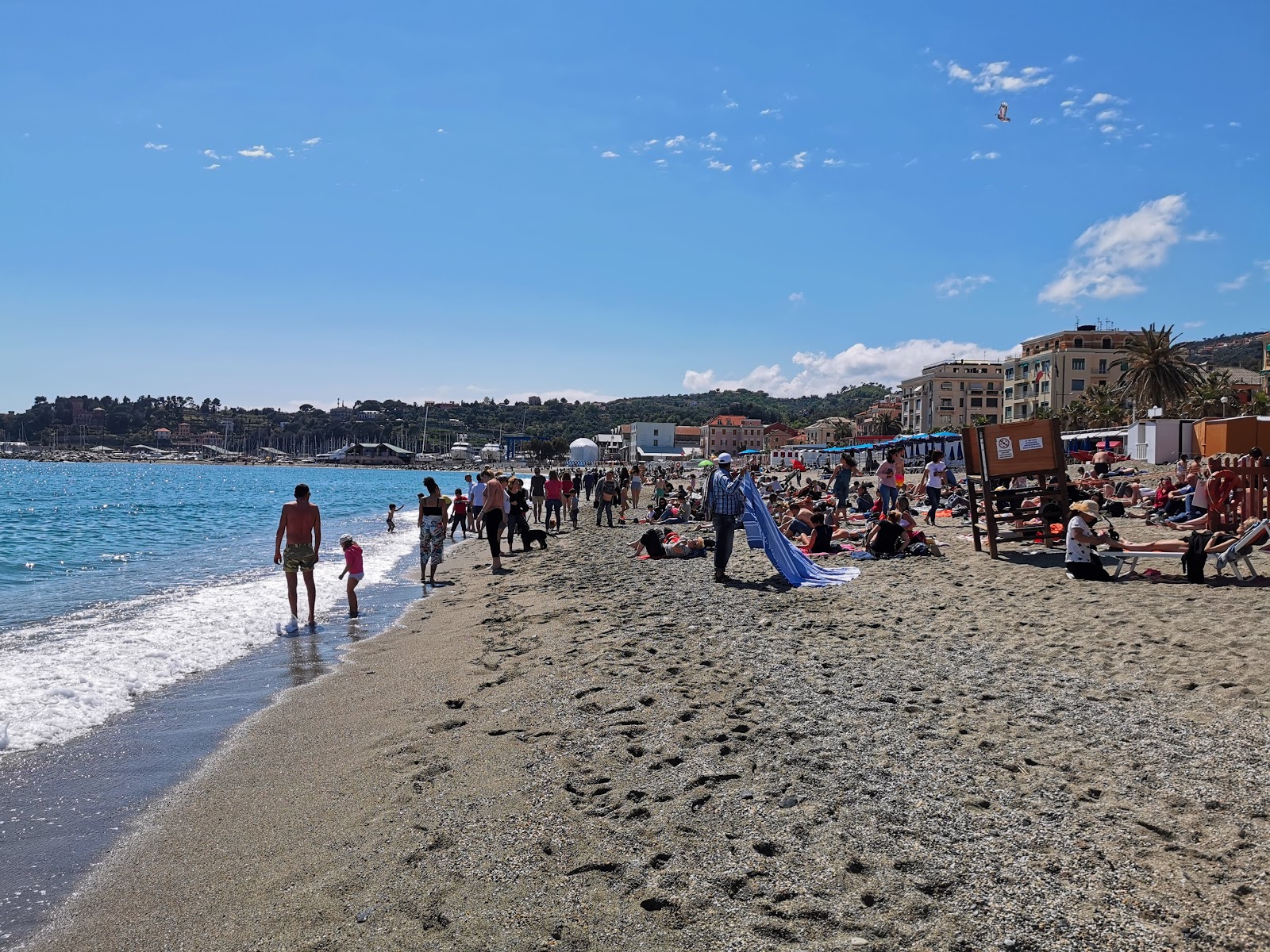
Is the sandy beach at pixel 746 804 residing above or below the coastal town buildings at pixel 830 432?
below

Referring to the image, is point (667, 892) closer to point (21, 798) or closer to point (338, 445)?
point (21, 798)

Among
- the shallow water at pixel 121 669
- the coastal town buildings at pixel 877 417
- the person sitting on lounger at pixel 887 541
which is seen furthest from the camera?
the coastal town buildings at pixel 877 417

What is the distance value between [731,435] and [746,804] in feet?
436

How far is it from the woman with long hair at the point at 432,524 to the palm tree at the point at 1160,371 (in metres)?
47.0

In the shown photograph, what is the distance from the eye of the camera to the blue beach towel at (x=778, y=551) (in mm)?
9719

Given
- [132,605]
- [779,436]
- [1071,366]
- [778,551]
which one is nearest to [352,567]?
[132,605]

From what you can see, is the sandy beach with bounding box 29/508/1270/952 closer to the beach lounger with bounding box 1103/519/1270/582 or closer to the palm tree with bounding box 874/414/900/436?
the beach lounger with bounding box 1103/519/1270/582

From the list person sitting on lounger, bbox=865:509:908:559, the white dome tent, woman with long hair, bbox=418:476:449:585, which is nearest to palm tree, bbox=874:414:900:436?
the white dome tent

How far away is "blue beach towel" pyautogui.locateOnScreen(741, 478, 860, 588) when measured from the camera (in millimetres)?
Result: 9719

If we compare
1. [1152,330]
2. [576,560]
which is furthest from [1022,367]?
[576,560]

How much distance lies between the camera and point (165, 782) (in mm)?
4617

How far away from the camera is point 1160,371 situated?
46375 mm

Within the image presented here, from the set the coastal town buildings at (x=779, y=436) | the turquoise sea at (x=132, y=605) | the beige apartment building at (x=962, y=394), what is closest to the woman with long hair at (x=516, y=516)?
the turquoise sea at (x=132, y=605)

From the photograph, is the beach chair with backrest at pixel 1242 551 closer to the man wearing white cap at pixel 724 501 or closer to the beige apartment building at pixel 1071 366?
the man wearing white cap at pixel 724 501
